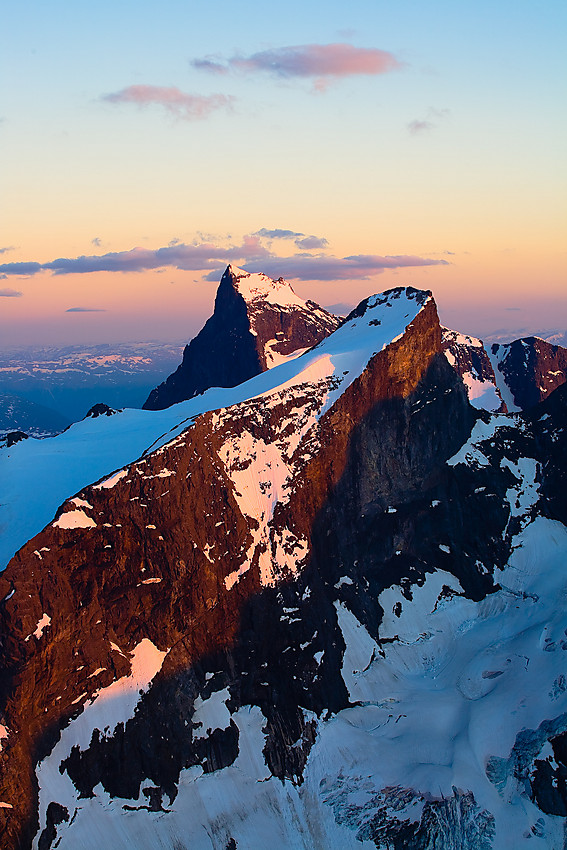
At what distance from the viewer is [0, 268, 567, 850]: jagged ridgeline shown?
110375 millimetres

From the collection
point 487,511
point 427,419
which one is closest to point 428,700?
point 487,511

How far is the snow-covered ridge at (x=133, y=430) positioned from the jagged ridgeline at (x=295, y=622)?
2.32 feet

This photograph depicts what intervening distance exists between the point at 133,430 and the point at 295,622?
2278 inches

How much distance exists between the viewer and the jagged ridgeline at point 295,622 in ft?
362

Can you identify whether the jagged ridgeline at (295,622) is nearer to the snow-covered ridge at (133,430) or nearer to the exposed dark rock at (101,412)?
the snow-covered ridge at (133,430)

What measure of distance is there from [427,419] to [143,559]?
7033cm

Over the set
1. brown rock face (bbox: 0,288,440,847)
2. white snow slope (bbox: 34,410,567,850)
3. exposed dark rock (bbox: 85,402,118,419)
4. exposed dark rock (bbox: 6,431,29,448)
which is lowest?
white snow slope (bbox: 34,410,567,850)

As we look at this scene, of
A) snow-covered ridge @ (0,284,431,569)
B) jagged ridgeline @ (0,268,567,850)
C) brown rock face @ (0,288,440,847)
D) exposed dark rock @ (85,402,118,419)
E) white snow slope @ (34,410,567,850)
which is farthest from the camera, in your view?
exposed dark rock @ (85,402,118,419)

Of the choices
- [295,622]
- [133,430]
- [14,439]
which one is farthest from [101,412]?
[295,622]

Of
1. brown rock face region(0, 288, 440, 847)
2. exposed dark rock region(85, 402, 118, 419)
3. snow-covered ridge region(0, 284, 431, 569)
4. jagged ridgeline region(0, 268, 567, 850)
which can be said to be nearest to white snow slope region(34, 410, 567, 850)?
jagged ridgeline region(0, 268, 567, 850)

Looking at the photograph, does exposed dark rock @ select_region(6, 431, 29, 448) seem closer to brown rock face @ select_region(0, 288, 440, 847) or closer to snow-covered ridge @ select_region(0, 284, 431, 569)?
snow-covered ridge @ select_region(0, 284, 431, 569)

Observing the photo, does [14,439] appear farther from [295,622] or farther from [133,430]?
[295,622]

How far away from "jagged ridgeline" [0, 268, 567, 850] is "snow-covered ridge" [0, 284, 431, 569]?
71 centimetres

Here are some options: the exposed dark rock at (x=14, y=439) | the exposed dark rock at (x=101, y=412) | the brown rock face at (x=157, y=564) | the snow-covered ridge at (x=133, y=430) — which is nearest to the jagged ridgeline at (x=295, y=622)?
the brown rock face at (x=157, y=564)
